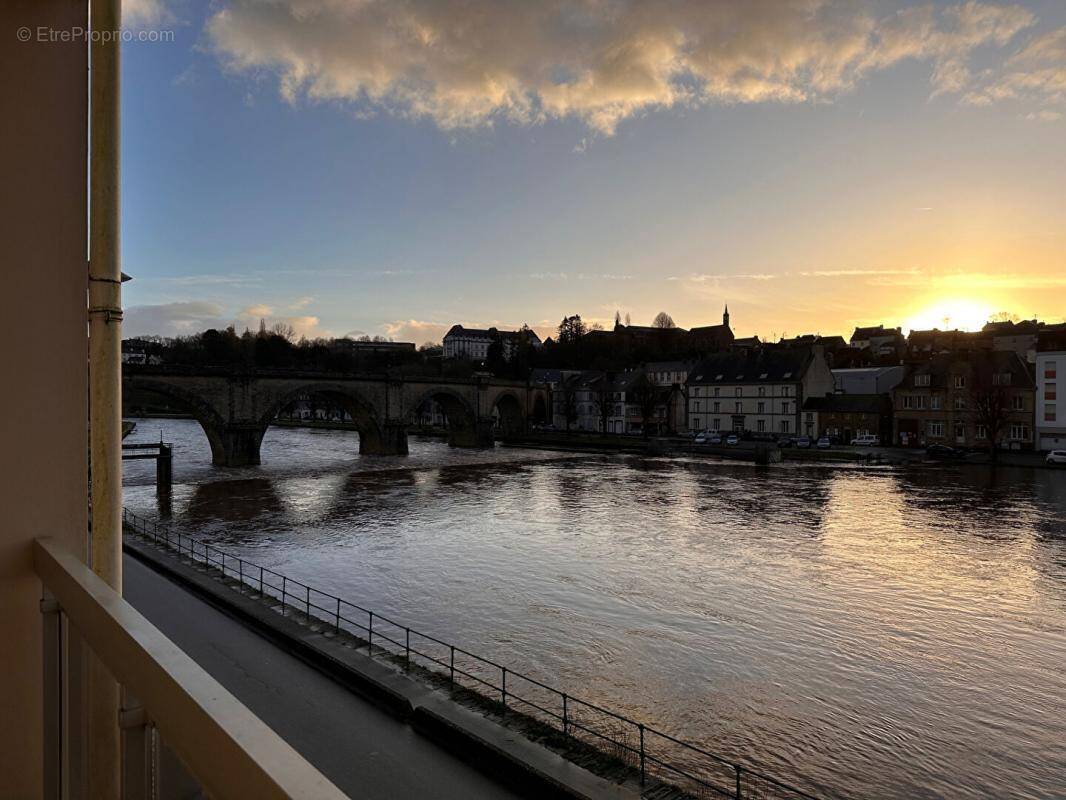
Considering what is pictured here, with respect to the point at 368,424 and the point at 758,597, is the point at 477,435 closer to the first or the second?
the point at 368,424

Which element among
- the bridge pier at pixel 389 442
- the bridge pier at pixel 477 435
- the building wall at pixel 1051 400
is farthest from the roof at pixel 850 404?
the bridge pier at pixel 389 442

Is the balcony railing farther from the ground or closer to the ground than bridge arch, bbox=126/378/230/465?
farther from the ground

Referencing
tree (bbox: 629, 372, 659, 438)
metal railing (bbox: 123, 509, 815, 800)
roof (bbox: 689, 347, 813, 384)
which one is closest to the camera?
metal railing (bbox: 123, 509, 815, 800)

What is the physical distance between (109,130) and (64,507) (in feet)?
5.47

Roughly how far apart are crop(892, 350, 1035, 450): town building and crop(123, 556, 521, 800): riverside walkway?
4411cm

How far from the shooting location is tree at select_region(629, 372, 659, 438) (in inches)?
2490

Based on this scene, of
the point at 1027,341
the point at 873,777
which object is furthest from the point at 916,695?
the point at 1027,341

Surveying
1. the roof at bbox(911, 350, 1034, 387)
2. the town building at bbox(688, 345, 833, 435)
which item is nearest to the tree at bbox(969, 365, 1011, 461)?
the roof at bbox(911, 350, 1034, 387)

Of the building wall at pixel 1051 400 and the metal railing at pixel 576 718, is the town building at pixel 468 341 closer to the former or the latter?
the building wall at pixel 1051 400

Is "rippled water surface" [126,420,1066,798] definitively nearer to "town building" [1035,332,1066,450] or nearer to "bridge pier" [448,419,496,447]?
"town building" [1035,332,1066,450]

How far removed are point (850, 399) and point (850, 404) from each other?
762 mm

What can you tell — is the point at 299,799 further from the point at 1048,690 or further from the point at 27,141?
the point at 1048,690

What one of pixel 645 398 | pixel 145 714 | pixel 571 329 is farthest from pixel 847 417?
pixel 571 329

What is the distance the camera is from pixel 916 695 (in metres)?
9.61
